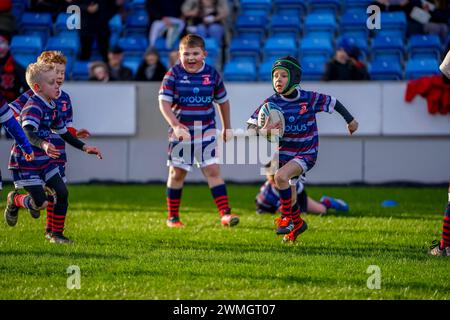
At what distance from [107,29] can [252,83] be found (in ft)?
10.7

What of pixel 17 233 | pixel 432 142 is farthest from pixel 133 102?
pixel 17 233

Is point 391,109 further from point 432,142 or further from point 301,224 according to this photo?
point 301,224

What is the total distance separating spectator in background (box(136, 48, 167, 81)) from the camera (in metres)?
16.5

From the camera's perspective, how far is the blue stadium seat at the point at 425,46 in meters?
17.2

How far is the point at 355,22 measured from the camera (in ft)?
59.4

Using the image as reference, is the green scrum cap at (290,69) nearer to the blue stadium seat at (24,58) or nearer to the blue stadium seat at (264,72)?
the blue stadium seat at (264,72)

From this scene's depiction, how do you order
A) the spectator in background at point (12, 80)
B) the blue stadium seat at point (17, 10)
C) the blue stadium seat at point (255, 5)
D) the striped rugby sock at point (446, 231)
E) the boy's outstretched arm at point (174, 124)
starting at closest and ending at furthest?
the striped rugby sock at point (446, 231)
the boy's outstretched arm at point (174, 124)
the spectator in background at point (12, 80)
the blue stadium seat at point (255, 5)
the blue stadium seat at point (17, 10)

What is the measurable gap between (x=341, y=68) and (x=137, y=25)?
469 centimetres

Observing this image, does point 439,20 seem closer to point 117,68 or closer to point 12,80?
point 117,68

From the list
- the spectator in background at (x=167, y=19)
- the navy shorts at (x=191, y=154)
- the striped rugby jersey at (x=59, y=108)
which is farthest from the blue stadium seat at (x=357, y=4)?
the striped rugby jersey at (x=59, y=108)

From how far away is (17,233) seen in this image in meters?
10.6

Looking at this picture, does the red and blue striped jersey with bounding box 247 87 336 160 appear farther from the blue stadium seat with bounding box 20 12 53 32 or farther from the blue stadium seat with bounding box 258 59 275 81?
the blue stadium seat with bounding box 20 12 53 32

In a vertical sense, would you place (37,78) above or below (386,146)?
above

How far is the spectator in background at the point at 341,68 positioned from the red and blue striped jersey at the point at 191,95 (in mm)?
4873
